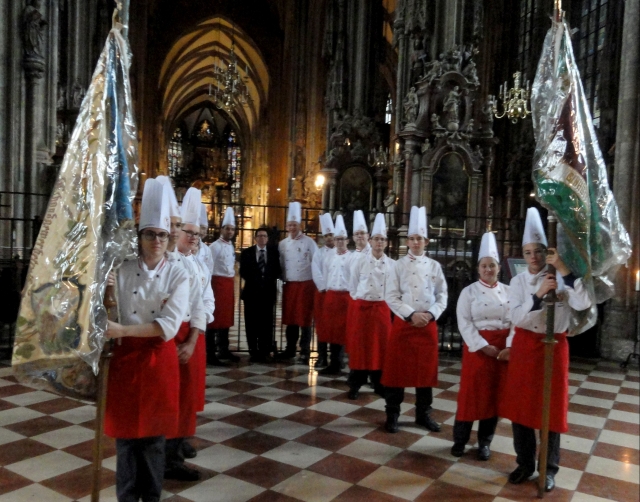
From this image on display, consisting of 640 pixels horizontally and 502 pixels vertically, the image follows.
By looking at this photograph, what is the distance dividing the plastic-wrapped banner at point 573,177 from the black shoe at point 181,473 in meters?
2.69

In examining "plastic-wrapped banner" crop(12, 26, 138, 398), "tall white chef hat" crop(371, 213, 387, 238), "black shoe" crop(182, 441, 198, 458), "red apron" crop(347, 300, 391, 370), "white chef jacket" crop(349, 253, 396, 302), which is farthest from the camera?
"tall white chef hat" crop(371, 213, 387, 238)

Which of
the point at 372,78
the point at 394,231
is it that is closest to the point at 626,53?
the point at 394,231

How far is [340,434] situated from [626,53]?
23.2ft

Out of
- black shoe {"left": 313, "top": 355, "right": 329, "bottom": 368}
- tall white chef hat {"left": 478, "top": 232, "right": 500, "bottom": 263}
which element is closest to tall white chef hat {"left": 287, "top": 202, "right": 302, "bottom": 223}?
black shoe {"left": 313, "top": 355, "right": 329, "bottom": 368}

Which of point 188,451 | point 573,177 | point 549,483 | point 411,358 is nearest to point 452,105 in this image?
point 411,358

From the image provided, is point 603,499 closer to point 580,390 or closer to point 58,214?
point 580,390

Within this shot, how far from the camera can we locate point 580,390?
5996 mm

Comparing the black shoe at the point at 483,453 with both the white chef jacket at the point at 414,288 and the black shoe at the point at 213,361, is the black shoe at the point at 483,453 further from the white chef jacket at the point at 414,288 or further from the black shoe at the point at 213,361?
the black shoe at the point at 213,361

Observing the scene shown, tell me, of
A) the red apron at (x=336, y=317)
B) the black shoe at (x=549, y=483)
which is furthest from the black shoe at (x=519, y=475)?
the red apron at (x=336, y=317)

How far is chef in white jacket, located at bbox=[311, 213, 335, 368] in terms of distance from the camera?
22.6 feet

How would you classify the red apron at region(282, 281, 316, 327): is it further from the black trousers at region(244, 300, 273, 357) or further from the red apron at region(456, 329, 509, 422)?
the red apron at region(456, 329, 509, 422)

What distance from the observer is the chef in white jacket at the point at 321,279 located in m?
6.88

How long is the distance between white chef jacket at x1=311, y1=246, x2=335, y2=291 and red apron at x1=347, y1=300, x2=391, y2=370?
1.32 meters

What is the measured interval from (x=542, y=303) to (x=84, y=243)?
2682 mm
